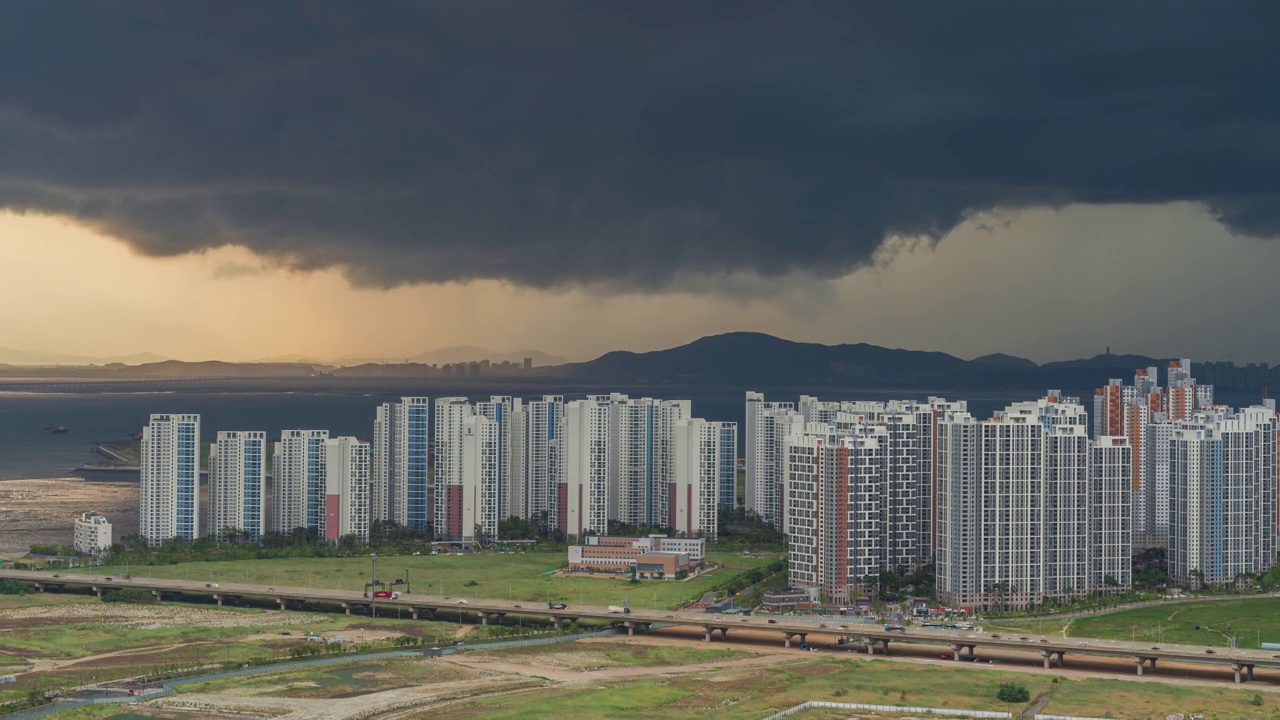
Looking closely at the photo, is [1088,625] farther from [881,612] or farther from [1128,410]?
[1128,410]

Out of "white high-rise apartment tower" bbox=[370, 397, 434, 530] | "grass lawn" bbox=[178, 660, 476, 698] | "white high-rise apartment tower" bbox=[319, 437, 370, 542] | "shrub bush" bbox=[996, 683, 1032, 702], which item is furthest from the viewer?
"white high-rise apartment tower" bbox=[370, 397, 434, 530]

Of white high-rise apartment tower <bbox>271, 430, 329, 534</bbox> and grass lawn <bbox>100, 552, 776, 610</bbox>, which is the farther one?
white high-rise apartment tower <bbox>271, 430, 329, 534</bbox>

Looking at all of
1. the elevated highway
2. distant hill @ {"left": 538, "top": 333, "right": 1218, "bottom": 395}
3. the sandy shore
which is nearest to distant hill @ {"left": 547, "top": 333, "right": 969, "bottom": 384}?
distant hill @ {"left": 538, "top": 333, "right": 1218, "bottom": 395}

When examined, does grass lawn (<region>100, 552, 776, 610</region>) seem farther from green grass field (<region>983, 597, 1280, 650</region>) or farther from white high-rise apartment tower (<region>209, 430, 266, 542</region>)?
green grass field (<region>983, 597, 1280, 650</region>)

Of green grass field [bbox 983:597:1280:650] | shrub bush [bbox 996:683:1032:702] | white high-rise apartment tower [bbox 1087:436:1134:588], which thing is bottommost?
shrub bush [bbox 996:683:1032:702]

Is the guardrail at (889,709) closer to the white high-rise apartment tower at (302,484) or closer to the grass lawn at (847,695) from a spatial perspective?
the grass lawn at (847,695)

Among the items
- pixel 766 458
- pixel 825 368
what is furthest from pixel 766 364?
pixel 766 458
